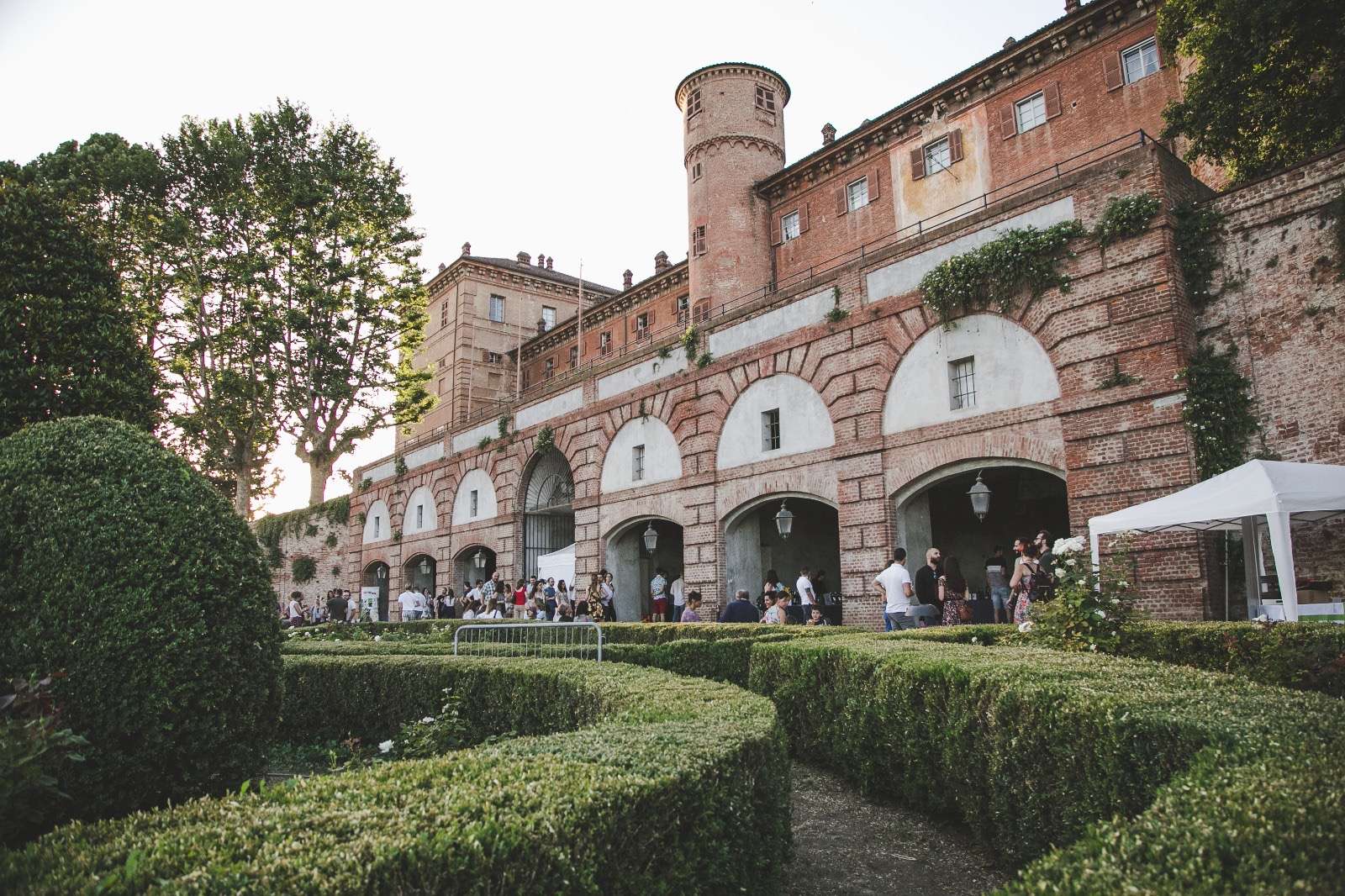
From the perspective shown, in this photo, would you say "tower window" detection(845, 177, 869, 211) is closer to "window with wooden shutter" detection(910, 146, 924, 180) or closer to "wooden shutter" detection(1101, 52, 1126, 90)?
"window with wooden shutter" detection(910, 146, 924, 180)

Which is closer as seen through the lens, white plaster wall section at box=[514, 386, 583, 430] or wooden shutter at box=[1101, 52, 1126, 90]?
wooden shutter at box=[1101, 52, 1126, 90]

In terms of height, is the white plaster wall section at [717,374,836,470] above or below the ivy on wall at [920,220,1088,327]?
below

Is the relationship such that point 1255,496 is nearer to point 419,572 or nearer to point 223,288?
point 223,288

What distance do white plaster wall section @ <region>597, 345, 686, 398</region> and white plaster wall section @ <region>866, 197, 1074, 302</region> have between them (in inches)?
253

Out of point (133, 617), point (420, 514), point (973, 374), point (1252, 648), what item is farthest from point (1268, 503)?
point (420, 514)

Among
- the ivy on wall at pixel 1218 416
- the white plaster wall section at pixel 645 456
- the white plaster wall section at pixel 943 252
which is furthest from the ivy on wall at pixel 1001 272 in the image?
the white plaster wall section at pixel 645 456

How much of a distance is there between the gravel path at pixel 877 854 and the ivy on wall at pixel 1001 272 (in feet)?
36.6

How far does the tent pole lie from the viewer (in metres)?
11.6

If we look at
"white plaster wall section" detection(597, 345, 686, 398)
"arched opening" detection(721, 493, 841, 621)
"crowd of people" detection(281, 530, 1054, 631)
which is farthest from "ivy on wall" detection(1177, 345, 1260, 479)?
"white plaster wall section" detection(597, 345, 686, 398)

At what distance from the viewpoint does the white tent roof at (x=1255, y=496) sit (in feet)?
32.8

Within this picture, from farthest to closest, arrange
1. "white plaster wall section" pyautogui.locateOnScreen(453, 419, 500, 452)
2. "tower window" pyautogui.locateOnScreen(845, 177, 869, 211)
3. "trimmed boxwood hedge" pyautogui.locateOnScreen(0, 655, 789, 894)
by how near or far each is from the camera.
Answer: "white plaster wall section" pyautogui.locateOnScreen(453, 419, 500, 452), "tower window" pyautogui.locateOnScreen(845, 177, 869, 211), "trimmed boxwood hedge" pyautogui.locateOnScreen(0, 655, 789, 894)

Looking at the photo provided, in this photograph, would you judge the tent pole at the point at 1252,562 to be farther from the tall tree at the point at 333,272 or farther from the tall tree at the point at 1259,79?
the tall tree at the point at 333,272

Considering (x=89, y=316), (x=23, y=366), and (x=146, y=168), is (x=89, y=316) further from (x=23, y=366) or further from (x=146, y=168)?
(x=146, y=168)

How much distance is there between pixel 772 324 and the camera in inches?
772
